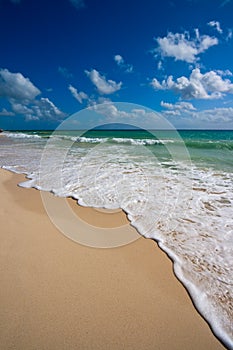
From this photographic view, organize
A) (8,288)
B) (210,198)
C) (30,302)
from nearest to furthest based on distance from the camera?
(30,302) < (8,288) < (210,198)

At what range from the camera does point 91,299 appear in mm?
1833

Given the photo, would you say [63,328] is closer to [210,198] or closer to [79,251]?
[79,251]

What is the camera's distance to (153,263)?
2.36m

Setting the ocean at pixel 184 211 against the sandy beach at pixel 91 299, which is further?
the ocean at pixel 184 211

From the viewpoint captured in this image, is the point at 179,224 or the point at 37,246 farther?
the point at 179,224

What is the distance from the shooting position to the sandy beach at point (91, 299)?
1.51 m

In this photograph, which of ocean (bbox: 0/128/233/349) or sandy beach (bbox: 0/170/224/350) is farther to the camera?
ocean (bbox: 0/128/233/349)

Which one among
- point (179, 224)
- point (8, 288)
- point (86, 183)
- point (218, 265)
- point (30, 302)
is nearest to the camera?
point (30, 302)

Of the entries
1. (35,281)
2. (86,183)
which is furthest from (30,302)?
(86,183)

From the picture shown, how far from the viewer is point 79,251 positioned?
2.50 m

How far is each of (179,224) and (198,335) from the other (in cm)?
177

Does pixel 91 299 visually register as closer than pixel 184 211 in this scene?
Yes

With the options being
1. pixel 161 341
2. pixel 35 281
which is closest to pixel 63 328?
pixel 35 281

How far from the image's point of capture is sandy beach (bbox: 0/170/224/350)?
151 cm
